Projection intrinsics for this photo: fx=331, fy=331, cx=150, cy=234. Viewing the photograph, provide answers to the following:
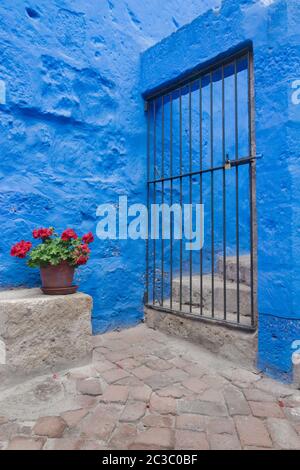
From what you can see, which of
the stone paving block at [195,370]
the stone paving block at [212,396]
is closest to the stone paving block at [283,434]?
the stone paving block at [212,396]

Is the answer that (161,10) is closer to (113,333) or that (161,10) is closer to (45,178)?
(45,178)

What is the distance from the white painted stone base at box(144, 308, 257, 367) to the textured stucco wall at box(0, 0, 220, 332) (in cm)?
43

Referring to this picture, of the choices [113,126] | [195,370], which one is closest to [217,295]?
[195,370]

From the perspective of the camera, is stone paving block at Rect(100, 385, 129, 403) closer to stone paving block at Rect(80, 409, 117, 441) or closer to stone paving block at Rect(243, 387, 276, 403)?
stone paving block at Rect(80, 409, 117, 441)

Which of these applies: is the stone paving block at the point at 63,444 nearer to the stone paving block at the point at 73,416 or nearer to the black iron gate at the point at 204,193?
the stone paving block at the point at 73,416

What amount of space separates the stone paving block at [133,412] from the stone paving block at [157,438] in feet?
0.43

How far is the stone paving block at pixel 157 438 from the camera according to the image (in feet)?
5.10

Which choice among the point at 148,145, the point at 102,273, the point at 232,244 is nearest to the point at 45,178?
the point at 102,273

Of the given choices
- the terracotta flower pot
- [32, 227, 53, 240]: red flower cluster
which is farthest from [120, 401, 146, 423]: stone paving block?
[32, 227, 53, 240]: red flower cluster

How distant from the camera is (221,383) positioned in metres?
2.27

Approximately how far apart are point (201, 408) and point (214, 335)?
884 mm

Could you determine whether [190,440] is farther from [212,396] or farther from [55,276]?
[55,276]

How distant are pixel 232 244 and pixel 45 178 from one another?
8.14 feet

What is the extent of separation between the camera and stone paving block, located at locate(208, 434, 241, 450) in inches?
60.8
